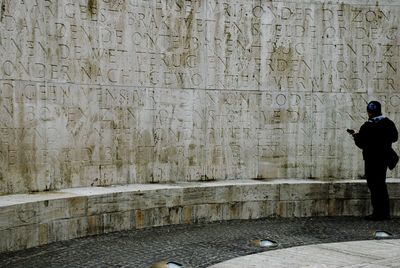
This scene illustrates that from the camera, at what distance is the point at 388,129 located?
9.28 metres

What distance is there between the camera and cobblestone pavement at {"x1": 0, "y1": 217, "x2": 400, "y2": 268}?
22.1ft

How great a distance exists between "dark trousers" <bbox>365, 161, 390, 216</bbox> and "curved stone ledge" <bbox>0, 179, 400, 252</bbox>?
66cm

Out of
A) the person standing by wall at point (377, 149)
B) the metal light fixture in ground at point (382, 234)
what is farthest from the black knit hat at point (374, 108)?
the metal light fixture in ground at point (382, 234)

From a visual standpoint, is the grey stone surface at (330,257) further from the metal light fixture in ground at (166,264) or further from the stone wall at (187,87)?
the stone wall at (187,87)

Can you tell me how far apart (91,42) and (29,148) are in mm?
1887

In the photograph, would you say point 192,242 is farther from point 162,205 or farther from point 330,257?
point 330,257

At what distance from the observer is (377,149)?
9281 mm

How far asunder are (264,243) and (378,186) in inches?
102

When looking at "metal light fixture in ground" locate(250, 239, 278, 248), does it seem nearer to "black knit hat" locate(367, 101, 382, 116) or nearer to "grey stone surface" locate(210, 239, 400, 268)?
"grey stone surface" locate(210, 239, 400, 268)

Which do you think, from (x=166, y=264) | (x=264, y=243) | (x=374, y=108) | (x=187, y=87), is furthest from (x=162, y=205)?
(x=374, y=108)

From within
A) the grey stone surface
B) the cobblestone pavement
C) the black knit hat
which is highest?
the black knit hat

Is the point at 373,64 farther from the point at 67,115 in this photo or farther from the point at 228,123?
the point at 67,115

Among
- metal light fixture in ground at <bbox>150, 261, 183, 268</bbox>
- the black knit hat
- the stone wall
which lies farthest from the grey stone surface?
the stone wall

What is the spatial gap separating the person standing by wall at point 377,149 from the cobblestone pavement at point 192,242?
0.39m
